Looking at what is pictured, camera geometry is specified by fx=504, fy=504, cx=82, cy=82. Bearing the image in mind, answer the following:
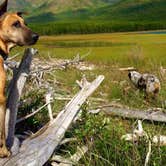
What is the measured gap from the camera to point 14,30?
6859mm

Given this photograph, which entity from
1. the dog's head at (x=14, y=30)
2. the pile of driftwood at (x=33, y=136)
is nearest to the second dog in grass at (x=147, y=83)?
the pile of driftwood at (x=33, y=136)

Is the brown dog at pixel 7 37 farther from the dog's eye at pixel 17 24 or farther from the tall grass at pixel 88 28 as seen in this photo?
the tall grass at pixel 88 28

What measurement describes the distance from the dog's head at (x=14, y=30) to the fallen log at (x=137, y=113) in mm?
3957

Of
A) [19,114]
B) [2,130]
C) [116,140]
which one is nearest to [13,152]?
[2,130]

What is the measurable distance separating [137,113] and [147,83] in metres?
4.09

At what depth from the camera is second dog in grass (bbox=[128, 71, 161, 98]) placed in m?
14.1

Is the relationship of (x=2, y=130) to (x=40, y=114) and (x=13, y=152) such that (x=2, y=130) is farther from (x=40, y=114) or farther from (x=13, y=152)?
(x=40, y=114)

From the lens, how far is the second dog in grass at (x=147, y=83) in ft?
46.3

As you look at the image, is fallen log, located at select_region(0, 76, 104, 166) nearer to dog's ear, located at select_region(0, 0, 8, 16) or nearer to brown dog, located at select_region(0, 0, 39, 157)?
brown dog, located at select_region(0, 0, 39, 157)

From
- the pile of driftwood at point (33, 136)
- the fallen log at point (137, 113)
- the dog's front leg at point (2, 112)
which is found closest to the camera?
the dog's front leg at point (2, 112)

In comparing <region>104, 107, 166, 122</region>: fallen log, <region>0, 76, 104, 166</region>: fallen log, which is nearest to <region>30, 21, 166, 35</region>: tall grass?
<region>104, 107, 166, 122</region>: fallen log

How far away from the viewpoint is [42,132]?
25.0ft

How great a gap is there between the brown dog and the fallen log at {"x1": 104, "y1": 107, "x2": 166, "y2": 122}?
396 centimetres

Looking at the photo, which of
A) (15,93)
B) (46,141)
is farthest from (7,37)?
(46,141)
